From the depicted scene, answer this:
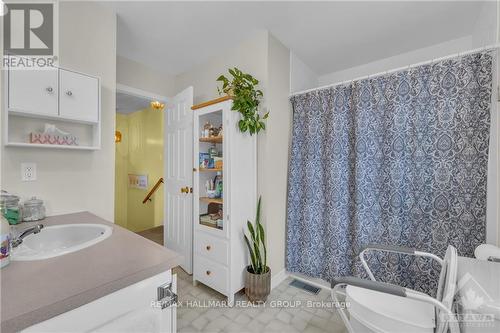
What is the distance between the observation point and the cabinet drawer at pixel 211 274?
74.6 inches

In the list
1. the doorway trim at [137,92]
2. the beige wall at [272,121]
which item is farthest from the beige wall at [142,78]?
the beige wall at [272,121]

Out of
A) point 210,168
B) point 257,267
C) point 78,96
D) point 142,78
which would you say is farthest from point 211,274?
point 142,78

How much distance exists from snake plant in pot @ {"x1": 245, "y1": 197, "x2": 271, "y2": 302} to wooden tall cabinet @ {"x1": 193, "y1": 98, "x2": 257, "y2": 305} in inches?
3.5

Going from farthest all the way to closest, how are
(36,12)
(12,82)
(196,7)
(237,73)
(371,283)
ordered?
(237,73) → (196,7) → (36,12) → (12,82) → (371,283)

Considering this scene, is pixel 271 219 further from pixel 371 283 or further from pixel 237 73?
pixel 237 73

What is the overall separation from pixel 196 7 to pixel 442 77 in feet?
6.41

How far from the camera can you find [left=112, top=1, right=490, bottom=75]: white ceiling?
1695 millimetres

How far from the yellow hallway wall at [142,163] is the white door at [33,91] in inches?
Answer: 98.4

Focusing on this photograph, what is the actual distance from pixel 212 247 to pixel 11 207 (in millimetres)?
1388

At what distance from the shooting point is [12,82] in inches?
46.7

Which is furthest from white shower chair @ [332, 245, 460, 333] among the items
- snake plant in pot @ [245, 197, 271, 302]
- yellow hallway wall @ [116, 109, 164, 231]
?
yellow hallway wall @ [116, 109, 164, 231]

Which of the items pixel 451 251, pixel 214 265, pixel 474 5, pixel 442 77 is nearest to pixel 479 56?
pixel 442 77

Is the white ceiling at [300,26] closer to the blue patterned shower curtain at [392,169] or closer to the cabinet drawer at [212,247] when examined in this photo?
the blue patterned shower curtain at [392,169]

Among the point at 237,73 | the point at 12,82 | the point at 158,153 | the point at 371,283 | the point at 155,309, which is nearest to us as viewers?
the point at 155,309
